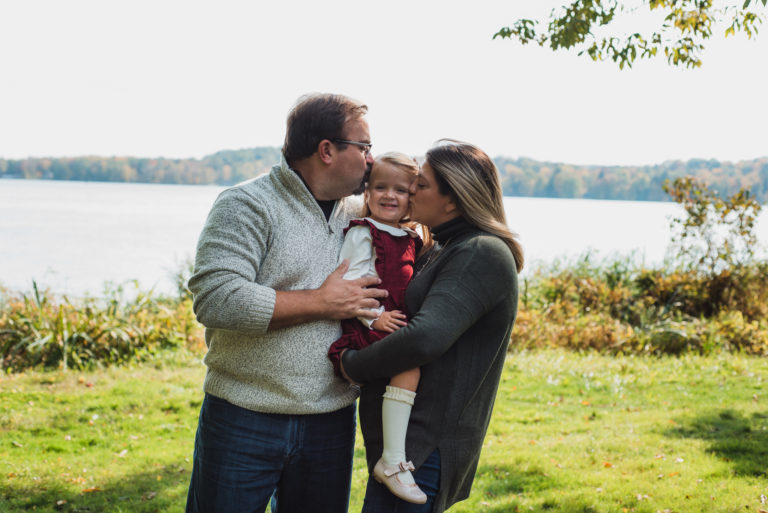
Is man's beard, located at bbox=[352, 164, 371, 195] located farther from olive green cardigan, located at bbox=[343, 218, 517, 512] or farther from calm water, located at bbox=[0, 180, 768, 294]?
calm water, located at bbox=[0, 180, 768, 294]

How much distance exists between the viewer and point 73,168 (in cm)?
5872

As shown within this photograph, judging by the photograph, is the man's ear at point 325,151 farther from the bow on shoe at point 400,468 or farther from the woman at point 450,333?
the bow on shoe at point 400,468

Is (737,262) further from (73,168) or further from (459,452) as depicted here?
(73,168)

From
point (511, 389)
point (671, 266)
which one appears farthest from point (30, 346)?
point (671, 266)

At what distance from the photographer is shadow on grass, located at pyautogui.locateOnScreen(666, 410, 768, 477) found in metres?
4.69

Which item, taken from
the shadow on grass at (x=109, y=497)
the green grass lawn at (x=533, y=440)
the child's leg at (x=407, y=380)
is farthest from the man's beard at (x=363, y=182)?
the shadow on grass at (x=109, y=497)

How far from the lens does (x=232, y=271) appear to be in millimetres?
2088

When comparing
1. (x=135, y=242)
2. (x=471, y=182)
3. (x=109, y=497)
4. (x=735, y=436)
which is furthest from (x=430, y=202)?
(x=135, y=242)

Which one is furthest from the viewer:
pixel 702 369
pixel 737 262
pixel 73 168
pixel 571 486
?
pixel 73 168

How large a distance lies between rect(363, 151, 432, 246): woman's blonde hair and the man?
70mm

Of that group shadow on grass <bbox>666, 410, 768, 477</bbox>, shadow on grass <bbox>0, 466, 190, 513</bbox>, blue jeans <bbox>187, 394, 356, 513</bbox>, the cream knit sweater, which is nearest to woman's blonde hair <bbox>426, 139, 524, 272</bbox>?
the cream knit sweater

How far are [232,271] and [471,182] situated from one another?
83 centimetres

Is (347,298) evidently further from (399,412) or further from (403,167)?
(403,167)

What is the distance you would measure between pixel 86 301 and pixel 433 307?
303 inches
